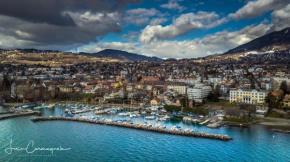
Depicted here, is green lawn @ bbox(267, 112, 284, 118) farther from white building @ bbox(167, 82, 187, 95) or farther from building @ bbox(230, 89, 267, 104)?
white building @ bbox(167, 82, 187, 95)

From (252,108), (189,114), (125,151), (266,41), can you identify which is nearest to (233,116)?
(252,108)

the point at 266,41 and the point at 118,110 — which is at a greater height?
the point at 266,41

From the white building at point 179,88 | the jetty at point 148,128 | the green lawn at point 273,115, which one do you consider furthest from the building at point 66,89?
the green lawn at point 273,115

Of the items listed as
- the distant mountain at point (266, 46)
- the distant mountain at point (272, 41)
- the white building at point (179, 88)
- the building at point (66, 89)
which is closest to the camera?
the white building at point (179, 88)

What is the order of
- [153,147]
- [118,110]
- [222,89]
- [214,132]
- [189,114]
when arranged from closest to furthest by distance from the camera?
[153,147], [214,132], [189,114], [118,110], [222,89]

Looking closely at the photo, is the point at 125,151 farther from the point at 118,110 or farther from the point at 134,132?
the point at 118,110

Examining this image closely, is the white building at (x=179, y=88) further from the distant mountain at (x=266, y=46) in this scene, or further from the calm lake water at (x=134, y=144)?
the distant mountain at (x=266, y=46)

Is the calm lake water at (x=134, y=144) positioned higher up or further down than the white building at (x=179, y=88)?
further down
